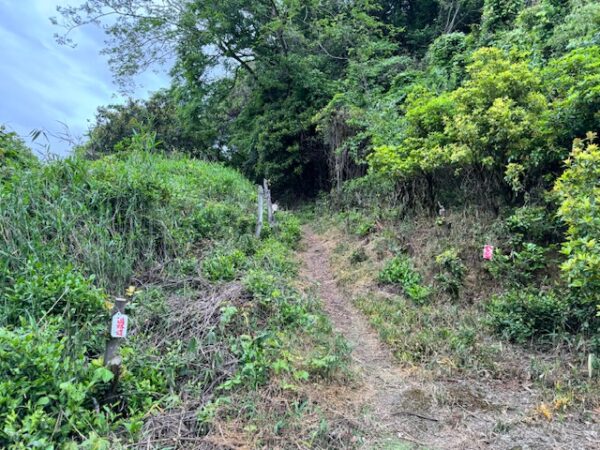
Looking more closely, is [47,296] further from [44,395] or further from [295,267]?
[295,267]

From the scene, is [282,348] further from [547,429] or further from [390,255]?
[390,255]

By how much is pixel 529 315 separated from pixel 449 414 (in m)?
1.57

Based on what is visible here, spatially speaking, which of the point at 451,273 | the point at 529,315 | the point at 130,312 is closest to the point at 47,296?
the point at 130,312

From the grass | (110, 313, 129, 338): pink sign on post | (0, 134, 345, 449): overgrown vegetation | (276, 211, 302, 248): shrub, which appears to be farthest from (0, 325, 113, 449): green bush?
(276, 211, 302, 248): shrub

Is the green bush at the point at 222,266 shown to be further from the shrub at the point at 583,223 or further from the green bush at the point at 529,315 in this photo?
the shrub at the point at 583,223

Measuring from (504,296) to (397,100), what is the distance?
22.4ft

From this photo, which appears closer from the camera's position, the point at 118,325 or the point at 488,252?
the point at 118,325

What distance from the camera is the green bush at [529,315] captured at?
12.0ft

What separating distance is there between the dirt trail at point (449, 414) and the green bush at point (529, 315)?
69 centimetres

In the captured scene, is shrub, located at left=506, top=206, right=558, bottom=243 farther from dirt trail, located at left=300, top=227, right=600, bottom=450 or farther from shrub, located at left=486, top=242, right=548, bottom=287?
dirt trail, located at left=300, top=227, right=600, bottom=450

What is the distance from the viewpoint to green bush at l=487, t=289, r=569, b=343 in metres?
3.67

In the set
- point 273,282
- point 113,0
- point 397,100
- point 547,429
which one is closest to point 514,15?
point 397,100

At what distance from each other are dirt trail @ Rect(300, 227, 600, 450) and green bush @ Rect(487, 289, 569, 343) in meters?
0.69

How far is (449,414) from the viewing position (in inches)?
117
